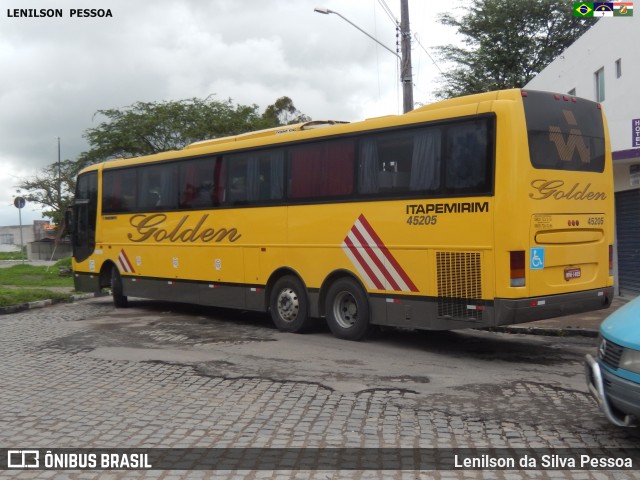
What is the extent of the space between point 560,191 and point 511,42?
29004 mm

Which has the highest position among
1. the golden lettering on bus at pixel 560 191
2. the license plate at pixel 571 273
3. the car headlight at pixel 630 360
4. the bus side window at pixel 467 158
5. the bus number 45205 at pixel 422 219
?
the bus side window at pixel 467 158

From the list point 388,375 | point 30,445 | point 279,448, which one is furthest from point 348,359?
point 30,445

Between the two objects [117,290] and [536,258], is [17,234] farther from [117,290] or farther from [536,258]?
[536,258]

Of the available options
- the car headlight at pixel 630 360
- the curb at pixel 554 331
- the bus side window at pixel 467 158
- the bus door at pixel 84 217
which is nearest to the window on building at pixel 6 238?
the bus door at pixel 84 217

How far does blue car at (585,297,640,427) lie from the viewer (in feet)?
15.9

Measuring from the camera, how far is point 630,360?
16.0 feet

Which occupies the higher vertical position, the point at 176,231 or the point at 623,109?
the point at 623,109

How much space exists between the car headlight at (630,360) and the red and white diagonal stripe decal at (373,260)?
4.73 metres

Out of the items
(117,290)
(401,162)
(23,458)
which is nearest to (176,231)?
(117,290)

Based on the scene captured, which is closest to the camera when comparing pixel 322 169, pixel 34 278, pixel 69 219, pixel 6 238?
pixel 322 169

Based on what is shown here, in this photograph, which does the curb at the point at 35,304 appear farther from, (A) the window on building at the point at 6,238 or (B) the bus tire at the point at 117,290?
(A) the window on building at the point at 6,238

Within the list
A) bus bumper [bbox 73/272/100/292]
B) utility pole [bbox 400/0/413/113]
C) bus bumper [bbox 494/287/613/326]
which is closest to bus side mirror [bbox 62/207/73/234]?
bus bumper [bbox 73/272/100/292]

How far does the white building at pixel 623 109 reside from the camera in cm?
1528

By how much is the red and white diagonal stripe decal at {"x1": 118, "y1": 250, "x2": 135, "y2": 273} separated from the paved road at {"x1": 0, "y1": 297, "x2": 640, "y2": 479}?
3969mm
